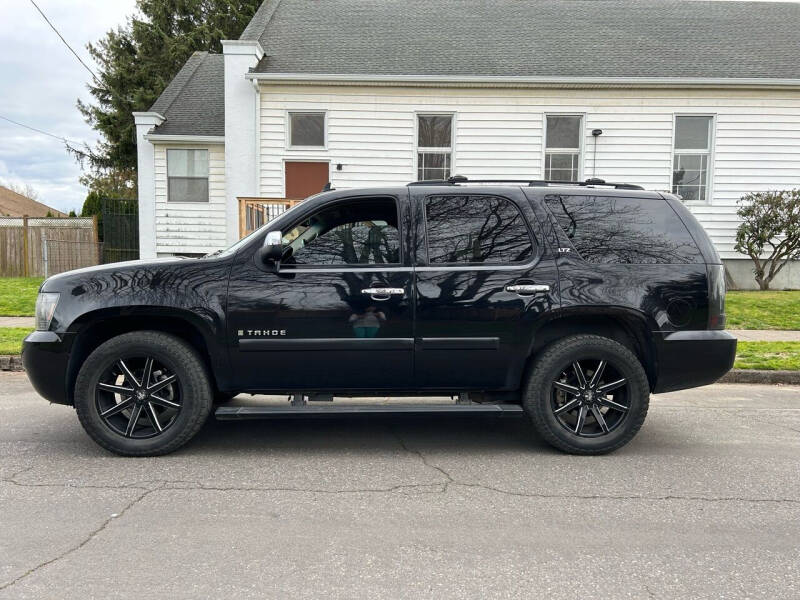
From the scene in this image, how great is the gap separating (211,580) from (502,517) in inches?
63.5

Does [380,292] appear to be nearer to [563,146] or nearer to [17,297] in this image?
[17,297]

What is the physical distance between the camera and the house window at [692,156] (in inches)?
615

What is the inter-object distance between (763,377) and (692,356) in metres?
3.92

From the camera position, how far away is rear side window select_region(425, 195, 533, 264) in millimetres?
4680

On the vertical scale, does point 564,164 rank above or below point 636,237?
above

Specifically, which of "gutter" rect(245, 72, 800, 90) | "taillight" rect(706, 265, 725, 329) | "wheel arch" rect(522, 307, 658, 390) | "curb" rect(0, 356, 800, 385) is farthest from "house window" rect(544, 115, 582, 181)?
"wheel arch" rect(522, 307, 658, 390)

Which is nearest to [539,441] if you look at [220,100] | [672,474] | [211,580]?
[672,474]

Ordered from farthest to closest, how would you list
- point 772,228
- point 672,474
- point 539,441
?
point 772,228
point 539,441
point 672,474

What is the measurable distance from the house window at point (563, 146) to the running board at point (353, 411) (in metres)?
12.1

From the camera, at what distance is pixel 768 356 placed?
8453 millimetres

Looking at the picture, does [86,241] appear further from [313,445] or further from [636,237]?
[636,237]

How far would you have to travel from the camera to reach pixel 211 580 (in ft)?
9.26

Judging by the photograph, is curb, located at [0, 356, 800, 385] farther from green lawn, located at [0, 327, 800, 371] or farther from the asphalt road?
the asphalt road

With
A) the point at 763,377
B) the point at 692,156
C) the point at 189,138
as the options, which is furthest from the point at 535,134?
the point at 763,377
